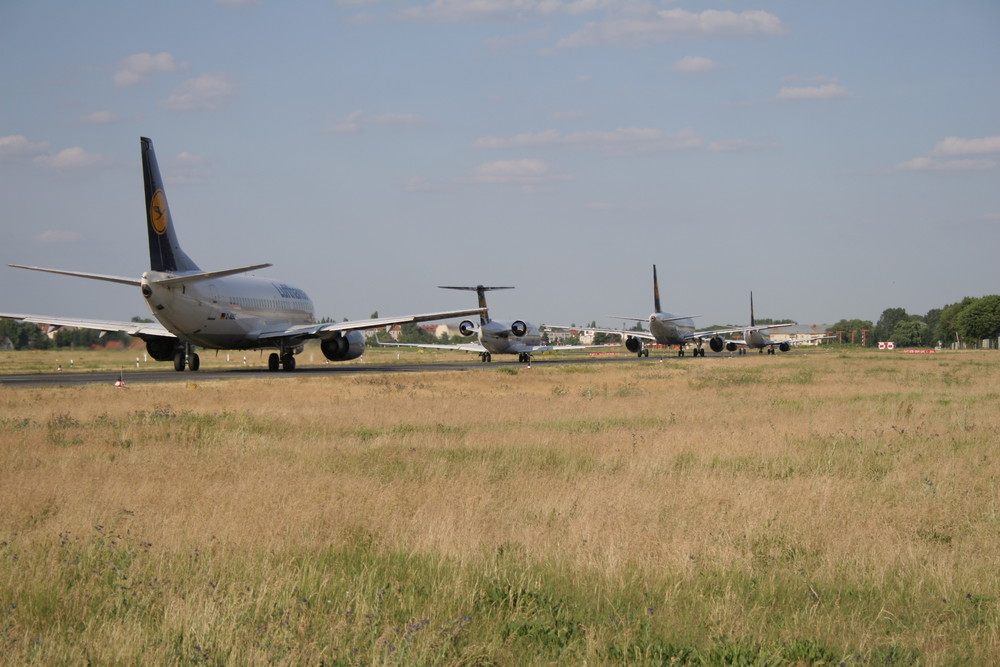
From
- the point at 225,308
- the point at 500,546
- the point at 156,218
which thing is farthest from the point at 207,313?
the point at 500,546

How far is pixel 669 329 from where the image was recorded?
84.9 metres

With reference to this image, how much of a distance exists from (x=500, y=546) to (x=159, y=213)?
32070 millimetres

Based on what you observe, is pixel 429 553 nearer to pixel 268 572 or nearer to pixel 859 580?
pixel 268 572

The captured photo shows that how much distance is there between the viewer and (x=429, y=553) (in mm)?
7688

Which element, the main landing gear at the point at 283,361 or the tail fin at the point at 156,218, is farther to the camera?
the main landing gear at the point at 283,361

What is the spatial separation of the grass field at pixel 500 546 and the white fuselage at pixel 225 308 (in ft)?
67.1

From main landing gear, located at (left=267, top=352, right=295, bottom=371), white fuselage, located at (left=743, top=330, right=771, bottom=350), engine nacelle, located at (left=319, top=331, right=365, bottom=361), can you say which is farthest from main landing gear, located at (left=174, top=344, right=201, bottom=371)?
white fuselage, located at (left=743, top=330, right=771, bottom=350)

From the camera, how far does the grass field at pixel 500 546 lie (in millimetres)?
5637

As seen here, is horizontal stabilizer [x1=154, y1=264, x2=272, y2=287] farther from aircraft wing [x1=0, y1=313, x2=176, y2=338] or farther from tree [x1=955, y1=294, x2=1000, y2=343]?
tree [x1=955, y1=294, x2=1000, y2=343]

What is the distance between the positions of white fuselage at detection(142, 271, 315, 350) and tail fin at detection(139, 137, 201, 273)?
1.99ft

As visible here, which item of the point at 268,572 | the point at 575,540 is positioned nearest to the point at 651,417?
the point at 575,540

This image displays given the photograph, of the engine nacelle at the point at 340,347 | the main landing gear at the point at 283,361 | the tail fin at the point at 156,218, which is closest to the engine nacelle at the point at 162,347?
the main landing gear at the point at 283,361

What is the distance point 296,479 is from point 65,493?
2587mm

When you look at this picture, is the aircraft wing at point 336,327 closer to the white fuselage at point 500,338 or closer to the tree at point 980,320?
the white fuselage at point 500,338
